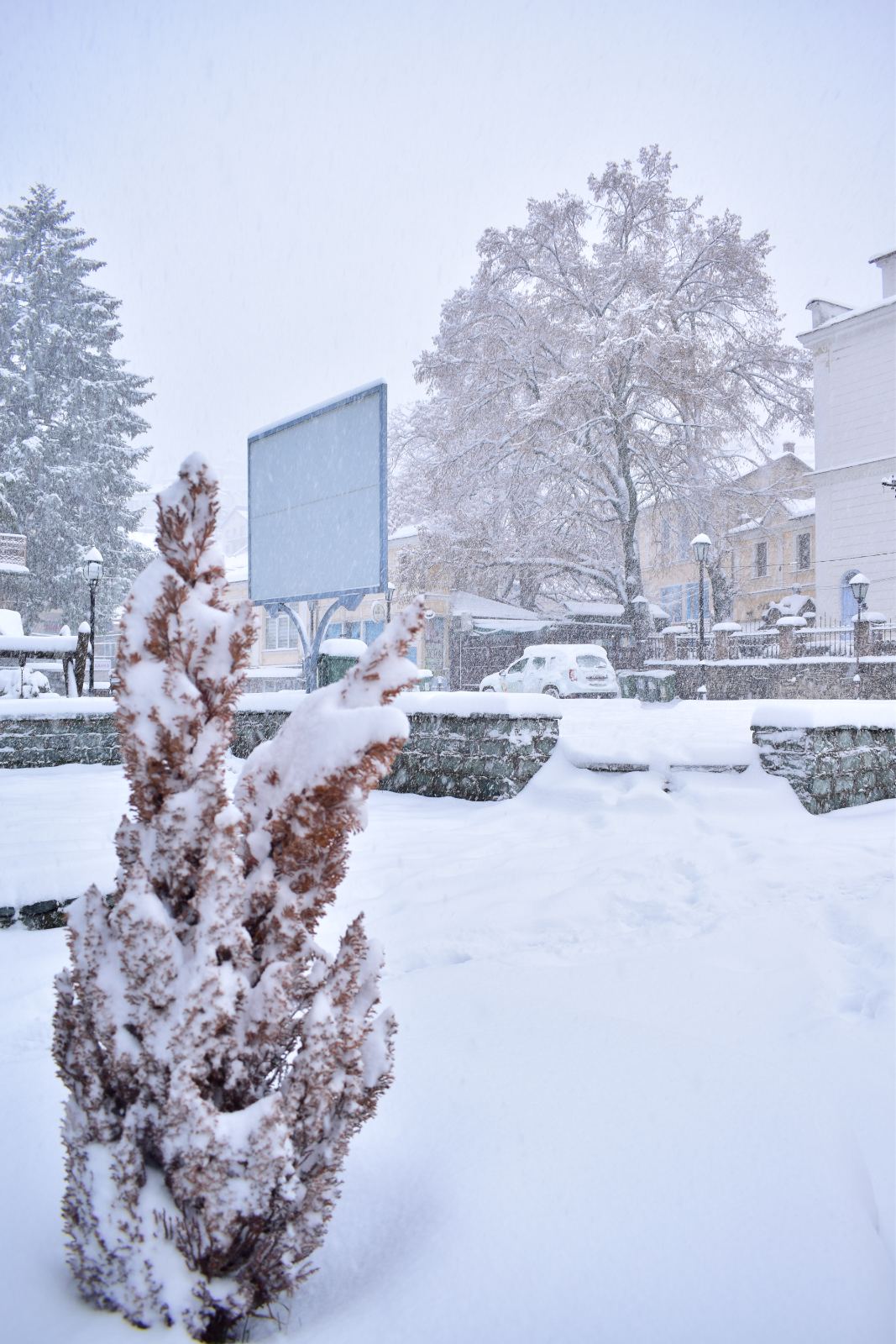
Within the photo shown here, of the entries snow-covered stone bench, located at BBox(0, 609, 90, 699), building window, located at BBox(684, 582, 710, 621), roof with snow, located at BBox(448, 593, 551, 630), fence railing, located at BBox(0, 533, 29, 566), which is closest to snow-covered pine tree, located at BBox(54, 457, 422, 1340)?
snow-covered stone bench, located at BBox(0, 609, 90, 699)

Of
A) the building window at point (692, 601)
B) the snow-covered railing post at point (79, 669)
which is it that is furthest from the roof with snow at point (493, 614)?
the snow-covered railing post at point (79, 669)

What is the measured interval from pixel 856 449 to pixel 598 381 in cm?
761

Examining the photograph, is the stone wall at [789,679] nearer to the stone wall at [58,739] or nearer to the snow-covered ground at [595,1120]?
the stone wall at [58,739]

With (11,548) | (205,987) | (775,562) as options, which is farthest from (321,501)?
(775,562)

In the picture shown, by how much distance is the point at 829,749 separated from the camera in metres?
6.14

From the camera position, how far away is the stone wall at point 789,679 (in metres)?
16.1

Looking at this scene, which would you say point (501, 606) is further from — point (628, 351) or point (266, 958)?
point (266, 958)

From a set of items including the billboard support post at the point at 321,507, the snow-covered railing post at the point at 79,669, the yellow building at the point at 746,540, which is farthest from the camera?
the yellow building at the point at 746,540

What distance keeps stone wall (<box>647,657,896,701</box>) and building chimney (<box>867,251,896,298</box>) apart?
11.9 metres

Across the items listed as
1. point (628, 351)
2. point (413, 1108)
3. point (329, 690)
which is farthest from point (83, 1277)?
point (628, 351)

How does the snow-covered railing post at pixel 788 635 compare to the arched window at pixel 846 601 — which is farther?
the arched window at pixel 846 601

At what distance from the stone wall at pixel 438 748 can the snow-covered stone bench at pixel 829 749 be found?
1693 millimetres

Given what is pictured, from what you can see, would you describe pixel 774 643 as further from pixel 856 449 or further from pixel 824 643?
pixel 856 449

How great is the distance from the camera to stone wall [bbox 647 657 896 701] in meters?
16.1
